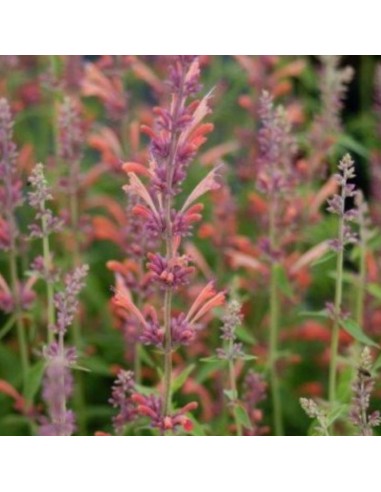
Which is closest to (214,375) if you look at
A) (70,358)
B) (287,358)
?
(287,358)

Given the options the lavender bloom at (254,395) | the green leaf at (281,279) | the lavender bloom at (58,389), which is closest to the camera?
the lavender bloom at (58,389)

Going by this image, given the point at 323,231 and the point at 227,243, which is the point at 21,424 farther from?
the point at 323,231

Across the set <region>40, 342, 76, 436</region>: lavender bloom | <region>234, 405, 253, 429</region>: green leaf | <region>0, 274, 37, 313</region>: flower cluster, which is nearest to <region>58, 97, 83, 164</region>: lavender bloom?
<region>0, 274, 37, 313</region>: flower cluster

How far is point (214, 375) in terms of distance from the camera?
8.89 ft

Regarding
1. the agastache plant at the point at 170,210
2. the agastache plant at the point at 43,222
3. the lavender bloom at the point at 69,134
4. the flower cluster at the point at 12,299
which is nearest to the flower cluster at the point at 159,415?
the agastache plant at the point at 170,210

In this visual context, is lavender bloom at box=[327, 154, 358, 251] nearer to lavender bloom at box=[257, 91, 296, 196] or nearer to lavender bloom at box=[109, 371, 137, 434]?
lavender bloom at box=[257, 91, 296, 196]

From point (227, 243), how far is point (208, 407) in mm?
574

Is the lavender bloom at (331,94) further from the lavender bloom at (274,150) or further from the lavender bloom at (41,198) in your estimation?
the lavender bloom at (41,198)

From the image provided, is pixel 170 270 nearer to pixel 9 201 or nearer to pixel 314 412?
pixel 314 412

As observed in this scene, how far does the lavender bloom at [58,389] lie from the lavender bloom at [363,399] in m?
0.49

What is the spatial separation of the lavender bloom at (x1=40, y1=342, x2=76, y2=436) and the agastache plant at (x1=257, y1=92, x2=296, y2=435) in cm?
66

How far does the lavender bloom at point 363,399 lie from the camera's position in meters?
1.74

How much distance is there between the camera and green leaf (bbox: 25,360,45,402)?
2127 millimetres

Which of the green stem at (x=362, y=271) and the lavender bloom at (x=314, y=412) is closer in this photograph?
the lavender bloom at (x=314, y=412)
